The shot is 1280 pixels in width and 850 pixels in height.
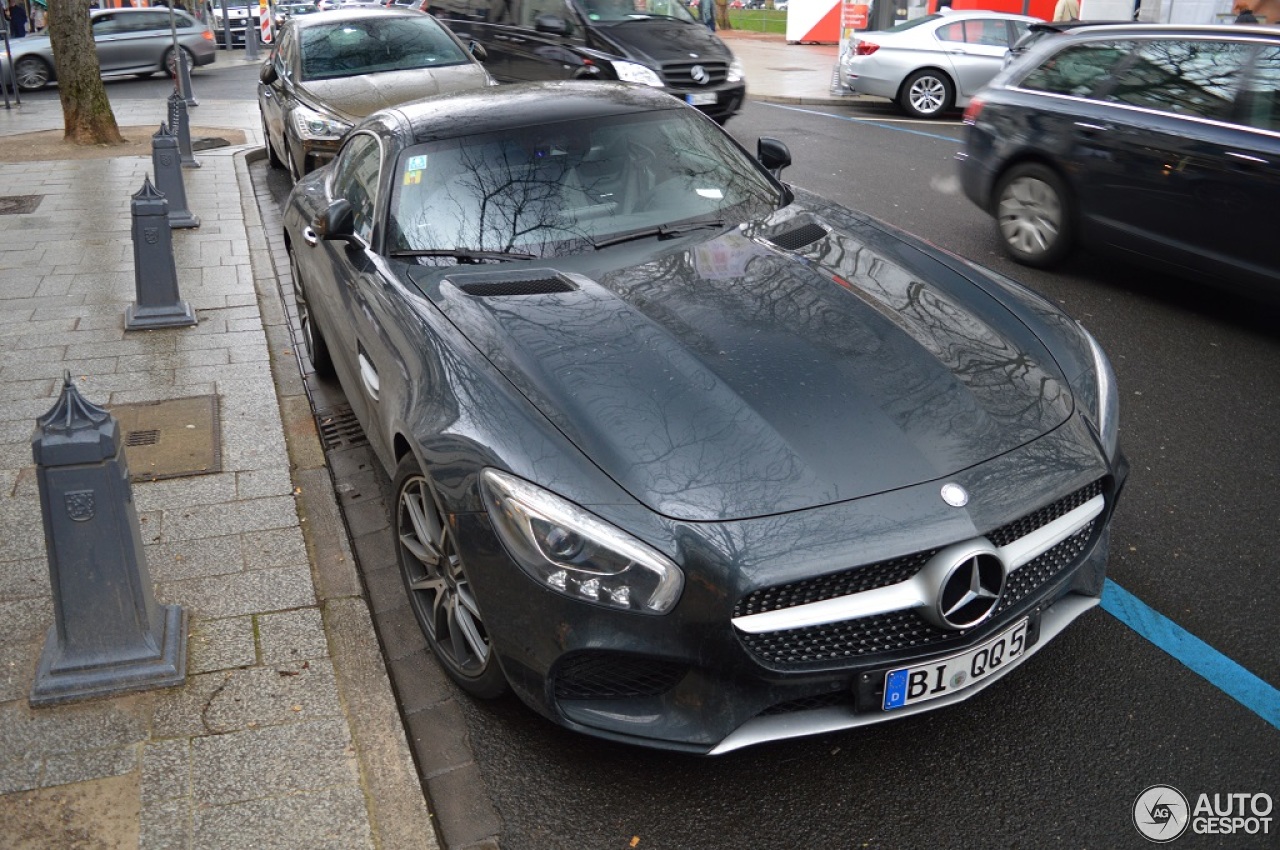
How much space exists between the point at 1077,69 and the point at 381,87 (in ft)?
19.5

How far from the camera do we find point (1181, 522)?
4484 mm

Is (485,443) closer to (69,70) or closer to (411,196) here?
(411,196)

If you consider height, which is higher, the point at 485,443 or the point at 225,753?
the point at 485,443

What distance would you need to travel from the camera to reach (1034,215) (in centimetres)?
788

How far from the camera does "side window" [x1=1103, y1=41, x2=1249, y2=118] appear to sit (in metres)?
6.66

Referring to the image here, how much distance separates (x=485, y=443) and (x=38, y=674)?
1.58 meters

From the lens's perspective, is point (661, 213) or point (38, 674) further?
point (661, 213)

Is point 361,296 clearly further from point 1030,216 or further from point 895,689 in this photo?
point 1030,216

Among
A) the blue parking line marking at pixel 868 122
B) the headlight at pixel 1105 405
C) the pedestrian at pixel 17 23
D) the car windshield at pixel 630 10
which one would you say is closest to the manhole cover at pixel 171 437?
the headlight at pixel 1105 405

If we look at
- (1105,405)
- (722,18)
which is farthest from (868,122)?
(722,18)

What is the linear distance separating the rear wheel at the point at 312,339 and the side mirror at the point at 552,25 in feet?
25.8

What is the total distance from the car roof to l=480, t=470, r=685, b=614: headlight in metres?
2.21

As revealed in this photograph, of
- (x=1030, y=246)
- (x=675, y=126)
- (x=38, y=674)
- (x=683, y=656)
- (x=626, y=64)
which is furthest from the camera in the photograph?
(x=626, y=64)

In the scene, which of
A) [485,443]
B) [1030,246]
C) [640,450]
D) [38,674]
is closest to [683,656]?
[640,450]
